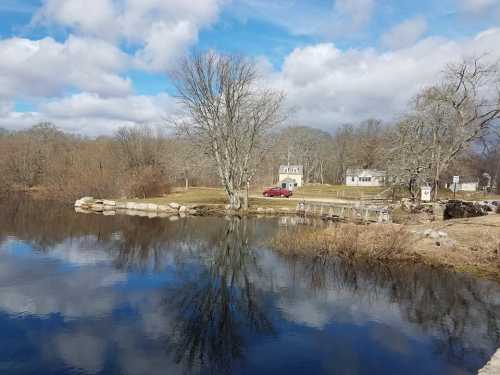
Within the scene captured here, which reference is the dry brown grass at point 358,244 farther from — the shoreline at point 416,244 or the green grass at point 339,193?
the green grass at point 339,193

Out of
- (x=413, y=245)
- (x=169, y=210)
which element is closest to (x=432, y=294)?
(x=413, y=245)

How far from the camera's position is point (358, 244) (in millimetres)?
18203

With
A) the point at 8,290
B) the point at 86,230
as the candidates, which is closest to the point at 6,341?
the point at 8,290

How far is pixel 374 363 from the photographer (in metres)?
8.80

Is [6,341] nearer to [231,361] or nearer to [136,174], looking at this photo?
[231,361]

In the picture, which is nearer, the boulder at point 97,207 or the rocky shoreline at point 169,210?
the rocky shoreline at point 169,210

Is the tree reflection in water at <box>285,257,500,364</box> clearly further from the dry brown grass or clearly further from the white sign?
the white sign

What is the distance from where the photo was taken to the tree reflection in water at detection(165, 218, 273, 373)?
9.00 m

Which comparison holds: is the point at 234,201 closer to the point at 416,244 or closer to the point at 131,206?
the point at 131,206

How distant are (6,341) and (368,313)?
9434 millimetres

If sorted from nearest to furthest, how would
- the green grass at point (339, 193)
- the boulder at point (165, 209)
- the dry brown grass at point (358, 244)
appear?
the dry brown grass at point (358, 244) → the boulder at point (165, 209) → the green grass at point (339, 193)

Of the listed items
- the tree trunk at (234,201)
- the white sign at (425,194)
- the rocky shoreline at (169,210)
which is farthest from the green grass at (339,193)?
the tree trunk at (234,201)

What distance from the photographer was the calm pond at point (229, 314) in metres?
8.68

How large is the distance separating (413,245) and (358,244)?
2658 mm
